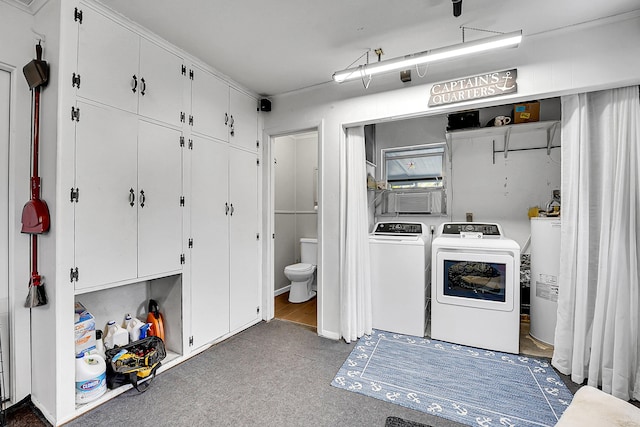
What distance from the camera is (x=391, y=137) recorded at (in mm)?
4074

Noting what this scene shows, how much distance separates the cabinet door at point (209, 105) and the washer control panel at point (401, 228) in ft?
6.92

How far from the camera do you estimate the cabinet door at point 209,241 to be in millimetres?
2641

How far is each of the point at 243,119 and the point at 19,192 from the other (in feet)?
6.44

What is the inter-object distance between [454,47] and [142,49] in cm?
234

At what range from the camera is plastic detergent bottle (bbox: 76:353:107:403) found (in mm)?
1885

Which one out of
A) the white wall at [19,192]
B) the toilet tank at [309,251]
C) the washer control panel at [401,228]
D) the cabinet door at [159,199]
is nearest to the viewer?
the white wall at [19,192]

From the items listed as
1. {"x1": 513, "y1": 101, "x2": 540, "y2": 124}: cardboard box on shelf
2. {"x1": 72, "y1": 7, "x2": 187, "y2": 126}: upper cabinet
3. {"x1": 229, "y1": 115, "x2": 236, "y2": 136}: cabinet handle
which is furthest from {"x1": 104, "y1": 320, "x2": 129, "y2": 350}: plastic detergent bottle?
{"x1": 513, "y1": 101, "x2": 540, "y2": 124}: cardboard box on shelf

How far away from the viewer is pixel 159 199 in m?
2.35

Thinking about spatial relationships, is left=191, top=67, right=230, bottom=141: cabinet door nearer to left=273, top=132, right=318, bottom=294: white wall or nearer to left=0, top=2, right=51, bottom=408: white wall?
left=0, top=2, right=51, bottom=408: white wall

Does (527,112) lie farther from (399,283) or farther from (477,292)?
(399,283)

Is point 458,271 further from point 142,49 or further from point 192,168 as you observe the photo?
point 142,49

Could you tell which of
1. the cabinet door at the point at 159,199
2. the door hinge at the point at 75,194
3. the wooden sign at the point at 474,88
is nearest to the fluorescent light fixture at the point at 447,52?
the wooden sign at the point at 474,88

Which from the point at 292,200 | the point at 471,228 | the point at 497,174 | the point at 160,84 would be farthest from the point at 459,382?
the point at 292,200

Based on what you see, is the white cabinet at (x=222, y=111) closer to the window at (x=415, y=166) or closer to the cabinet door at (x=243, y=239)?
the cabinet door at (x=243, y=239)
